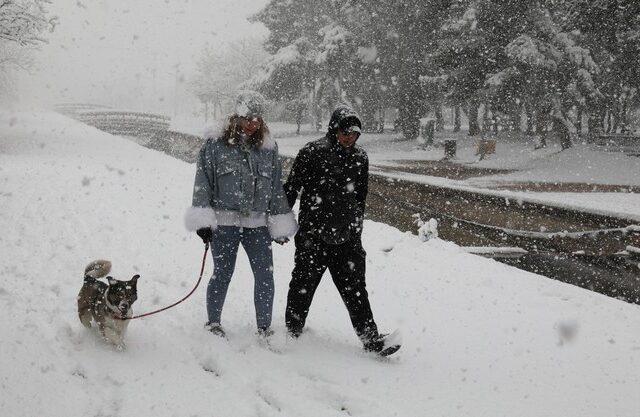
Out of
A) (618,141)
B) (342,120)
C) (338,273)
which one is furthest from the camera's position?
(618,141)

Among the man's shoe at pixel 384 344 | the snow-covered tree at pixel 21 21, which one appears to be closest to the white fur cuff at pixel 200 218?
the man's shoe at pixel 384 344

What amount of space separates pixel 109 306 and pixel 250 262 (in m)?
1.07

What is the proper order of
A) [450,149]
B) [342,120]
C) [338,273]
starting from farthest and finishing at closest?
[450,149]
[338,273]
[342,120]

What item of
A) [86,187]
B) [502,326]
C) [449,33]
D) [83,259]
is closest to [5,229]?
[83,259]

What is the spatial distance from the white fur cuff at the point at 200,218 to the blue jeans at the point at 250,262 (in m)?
0.13

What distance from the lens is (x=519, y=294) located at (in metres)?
6.08

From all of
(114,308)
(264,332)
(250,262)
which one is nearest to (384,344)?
(264,332)

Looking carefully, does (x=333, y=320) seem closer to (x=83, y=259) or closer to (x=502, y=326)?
(x=502, y=326)

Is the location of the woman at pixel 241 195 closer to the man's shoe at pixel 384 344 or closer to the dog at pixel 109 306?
the dog at pixel 109 306

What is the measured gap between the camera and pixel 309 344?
4.30 m

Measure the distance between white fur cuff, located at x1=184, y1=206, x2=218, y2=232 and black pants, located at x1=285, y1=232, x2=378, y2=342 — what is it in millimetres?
698

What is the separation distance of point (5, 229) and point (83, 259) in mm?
1833

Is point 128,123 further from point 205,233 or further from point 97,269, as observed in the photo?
point 205,233

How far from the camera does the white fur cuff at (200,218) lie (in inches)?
148
